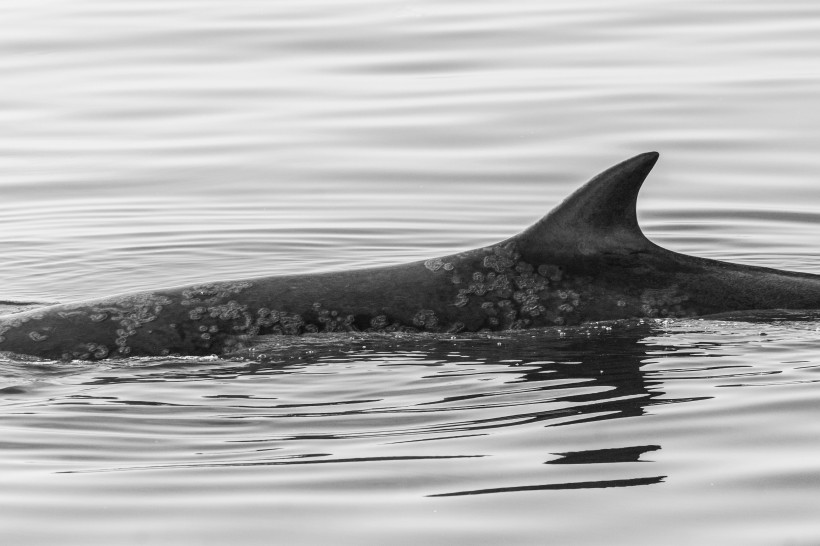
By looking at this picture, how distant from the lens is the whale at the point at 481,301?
11.5 metres

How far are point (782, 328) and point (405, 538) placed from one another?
4712 millimetres

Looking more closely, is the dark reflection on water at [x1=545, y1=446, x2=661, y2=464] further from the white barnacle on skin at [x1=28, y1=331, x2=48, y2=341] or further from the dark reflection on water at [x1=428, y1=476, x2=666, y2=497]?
the white barnacle on skin at [x1=28, y1=331, x2=48, y2=341]

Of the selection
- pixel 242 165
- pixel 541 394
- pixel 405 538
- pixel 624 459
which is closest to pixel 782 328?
pixel 541 394

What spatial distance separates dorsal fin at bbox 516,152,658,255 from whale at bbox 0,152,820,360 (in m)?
0.01

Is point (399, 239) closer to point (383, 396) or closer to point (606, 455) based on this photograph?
point (383, 396)

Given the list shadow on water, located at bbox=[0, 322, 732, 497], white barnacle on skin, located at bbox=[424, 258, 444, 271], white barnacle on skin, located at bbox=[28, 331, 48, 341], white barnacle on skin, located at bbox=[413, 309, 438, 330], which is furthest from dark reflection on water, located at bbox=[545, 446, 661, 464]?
white barnacle on skin, located at bbox=[28, 331, 48, 341]

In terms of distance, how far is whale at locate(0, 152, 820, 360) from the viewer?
37.6 ft

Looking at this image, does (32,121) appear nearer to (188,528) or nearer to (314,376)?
(314,376)

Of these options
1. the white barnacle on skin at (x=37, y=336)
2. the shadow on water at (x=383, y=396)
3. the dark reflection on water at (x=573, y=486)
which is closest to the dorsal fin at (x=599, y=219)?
the shadow on water at (x=383, y=396)

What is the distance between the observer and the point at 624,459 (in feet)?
27.7

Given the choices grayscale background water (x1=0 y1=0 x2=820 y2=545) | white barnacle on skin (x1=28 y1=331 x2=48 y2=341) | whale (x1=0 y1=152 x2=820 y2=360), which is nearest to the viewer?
grayscale background water (x1=0 y1=0 x2=820 y2=545)

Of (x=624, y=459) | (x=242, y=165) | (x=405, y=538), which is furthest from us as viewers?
(x=242, y=165)

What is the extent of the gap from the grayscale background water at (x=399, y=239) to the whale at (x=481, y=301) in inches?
8.0

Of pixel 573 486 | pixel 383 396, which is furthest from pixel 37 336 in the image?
pixel 573 486
